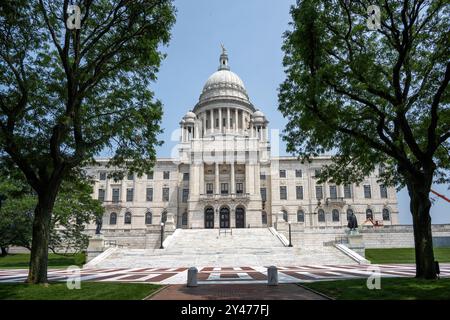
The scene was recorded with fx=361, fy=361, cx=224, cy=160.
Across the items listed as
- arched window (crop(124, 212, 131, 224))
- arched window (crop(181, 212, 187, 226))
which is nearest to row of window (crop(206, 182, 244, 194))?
arched window (crop(181, 212, 187, 226))

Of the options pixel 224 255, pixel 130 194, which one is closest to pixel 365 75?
pixel 224 255

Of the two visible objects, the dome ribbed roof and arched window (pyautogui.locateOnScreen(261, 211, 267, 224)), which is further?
the dome ribbed roof

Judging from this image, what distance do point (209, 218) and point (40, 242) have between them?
145 ft

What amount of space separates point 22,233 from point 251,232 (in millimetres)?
24814

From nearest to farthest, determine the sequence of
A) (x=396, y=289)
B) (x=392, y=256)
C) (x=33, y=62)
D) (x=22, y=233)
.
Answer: (x=396, y=289) → (x=33, y=62) → (x=392, y=256) → (x=22, y=233)

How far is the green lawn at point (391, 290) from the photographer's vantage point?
9958mm

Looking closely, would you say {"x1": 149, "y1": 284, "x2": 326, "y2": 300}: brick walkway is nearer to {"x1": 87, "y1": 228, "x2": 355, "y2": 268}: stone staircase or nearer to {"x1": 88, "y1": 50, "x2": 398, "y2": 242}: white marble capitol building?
{"x1": 87, "y1": 228, "x2": 355, "y2": 268}: stone staircase

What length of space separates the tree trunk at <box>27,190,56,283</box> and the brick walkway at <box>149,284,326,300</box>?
15.9 ft

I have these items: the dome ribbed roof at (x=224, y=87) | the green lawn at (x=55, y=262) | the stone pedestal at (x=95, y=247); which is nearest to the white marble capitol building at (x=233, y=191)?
the dome ribbed roof at (x=224, y=87)

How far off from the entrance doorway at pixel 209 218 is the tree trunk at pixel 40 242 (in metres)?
43.4

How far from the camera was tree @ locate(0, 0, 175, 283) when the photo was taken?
13.7 metres

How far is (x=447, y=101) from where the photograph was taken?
14219mm
